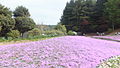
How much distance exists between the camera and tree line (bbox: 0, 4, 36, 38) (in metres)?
25.4

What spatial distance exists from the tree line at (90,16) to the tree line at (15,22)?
1117cm

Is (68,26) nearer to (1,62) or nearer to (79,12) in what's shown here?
(79,12)

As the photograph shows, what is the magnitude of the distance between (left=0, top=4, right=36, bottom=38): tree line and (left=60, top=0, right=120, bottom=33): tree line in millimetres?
11170

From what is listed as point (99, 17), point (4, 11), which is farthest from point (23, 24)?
point (99, 17)

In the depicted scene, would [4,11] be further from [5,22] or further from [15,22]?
[15,22]

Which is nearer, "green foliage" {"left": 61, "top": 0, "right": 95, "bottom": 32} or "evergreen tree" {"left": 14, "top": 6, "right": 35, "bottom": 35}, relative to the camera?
"evergreen tree" {"left": 14, "top": 6, "right": 35, "bottom": 35}

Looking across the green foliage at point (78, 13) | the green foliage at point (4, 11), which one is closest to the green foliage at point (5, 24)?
the green foliage at point (4, 11)

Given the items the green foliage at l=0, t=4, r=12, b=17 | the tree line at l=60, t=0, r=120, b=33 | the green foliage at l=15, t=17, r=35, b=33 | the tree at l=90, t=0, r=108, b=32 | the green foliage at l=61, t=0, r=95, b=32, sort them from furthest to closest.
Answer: the green foliage at l=61, t=0, r=95, b=32, the tree at l=90, t=0, r=108, b=32, the tree line at l=60, t=0, r=120, b=33, the green foliage at l=15, t=17, r=35, b=33, the green foliage at l=0, t=4, r=12, b=17

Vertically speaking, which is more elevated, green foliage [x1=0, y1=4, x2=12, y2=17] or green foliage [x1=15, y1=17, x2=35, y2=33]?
green foliage [x1=0, y1=4, x2=12, y2=17]

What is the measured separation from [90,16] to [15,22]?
18.1m

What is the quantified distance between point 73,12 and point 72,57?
1427 inches

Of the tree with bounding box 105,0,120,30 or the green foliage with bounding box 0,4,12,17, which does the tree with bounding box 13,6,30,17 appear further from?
the tree with bounding box 105,0,120,30

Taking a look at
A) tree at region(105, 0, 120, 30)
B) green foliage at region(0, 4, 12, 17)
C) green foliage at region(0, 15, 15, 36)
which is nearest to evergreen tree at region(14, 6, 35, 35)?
green foliage at region(0, 4, 12, 17)

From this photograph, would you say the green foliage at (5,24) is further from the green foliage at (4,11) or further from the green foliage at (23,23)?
the green foliage at (23,23)
